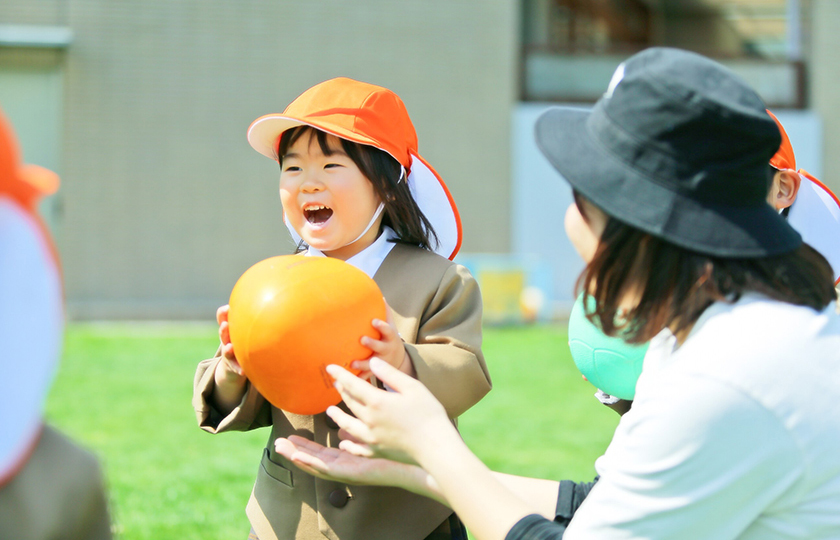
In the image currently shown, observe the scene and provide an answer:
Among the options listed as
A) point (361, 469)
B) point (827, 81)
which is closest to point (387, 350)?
point (361, 469)

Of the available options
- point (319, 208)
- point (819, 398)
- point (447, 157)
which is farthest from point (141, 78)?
point (819, 398)

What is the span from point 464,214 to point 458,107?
1.97 metres

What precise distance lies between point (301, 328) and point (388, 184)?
0.62m

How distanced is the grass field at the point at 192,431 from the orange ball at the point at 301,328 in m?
1.06

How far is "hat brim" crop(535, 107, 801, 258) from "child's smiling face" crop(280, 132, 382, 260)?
0.80m

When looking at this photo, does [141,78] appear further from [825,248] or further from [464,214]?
[825,248]

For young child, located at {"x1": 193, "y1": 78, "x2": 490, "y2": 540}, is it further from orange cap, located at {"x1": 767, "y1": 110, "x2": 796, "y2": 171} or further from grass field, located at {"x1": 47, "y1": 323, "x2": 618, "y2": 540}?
orange cap, located at {"x1": 767, "y1": 110, "x2": 796, "y2": 171}

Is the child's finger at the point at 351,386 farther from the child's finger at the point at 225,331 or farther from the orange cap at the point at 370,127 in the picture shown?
the orange cap at the point at 370,127

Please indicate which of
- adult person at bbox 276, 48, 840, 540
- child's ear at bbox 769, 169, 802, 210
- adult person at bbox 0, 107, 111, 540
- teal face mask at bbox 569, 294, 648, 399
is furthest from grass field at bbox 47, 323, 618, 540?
child's ear at bbox 769, 169, 802, 210

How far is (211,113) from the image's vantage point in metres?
14.6

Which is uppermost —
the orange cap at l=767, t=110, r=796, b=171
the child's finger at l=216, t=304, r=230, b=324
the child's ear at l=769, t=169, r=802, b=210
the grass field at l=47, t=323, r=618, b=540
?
the orange cap at l=767, t=110, r=796, b=171

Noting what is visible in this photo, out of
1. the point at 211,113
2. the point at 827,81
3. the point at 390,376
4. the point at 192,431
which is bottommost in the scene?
the point at 192,431

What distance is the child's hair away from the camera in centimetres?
218

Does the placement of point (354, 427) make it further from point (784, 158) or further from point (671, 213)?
point (784, 158)
